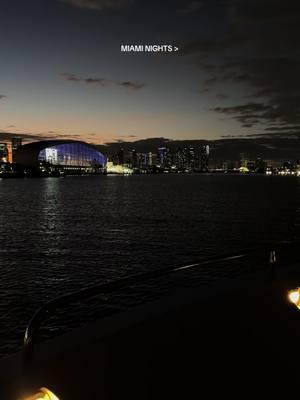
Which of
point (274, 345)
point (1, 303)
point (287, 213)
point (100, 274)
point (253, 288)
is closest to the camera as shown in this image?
point (274, 345)

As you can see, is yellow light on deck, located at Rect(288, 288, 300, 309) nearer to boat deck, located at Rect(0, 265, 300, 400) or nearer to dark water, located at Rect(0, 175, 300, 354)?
boat deck, located at Rect(0, 265, 300, 400)

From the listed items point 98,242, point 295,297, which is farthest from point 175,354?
point 98,242

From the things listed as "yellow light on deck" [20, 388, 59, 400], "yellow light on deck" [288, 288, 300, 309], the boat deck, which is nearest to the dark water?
the boat deck

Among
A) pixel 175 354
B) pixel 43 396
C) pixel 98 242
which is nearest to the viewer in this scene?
pixel 43 396

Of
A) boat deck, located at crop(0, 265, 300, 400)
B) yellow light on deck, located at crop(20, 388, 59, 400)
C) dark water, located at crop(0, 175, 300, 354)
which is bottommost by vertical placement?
dark water, located at crop(0, 175, 300, 354)

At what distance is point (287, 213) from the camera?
58062mm

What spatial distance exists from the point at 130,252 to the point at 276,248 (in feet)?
76.9

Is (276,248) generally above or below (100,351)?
above

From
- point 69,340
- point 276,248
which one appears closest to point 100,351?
point 69,340

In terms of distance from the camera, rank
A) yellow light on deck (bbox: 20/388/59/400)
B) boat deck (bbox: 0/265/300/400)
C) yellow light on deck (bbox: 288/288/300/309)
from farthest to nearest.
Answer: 1. yellow light on deck (bbox: 288/288/300/309)
2. boat deck (bbox: 0/265/300/400)
3. yellow light on deck (bbox: 20/388/59/400)

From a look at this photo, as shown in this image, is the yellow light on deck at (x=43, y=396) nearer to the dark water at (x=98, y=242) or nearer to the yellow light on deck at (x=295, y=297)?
the yellow light on deck at (x=295, y=297)

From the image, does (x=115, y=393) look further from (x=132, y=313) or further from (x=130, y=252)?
(x=130, y=252)

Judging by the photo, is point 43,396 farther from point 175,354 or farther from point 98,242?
point 98,242

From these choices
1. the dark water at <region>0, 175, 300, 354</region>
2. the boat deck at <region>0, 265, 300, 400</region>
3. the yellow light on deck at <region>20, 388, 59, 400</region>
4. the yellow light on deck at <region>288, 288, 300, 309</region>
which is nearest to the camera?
the yellow light on deck at <region>20, 388, 59, 400</region>
